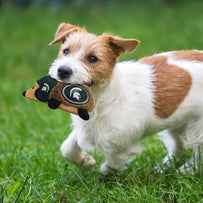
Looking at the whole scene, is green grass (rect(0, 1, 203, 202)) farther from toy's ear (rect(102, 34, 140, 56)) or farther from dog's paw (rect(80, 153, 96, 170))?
toy's ear (rect(102, 34, 140, 56))

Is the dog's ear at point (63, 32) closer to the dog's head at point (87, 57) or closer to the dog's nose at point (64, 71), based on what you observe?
the dog's head at point (87, 57)

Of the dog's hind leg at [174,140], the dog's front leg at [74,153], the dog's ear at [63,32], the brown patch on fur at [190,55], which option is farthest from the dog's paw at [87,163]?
the brown patch on fur at [190,55]

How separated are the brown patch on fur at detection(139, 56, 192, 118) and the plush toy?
0.83 metres

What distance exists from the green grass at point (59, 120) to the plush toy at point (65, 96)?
700mm

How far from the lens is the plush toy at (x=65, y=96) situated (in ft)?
9.25

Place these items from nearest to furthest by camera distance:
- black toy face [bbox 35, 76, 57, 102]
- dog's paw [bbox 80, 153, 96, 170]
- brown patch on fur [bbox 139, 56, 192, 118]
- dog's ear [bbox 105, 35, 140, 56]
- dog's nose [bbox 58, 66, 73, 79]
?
dog's nose [bbox 58, 66, 73, 79] → black toy face [bbox 35, 76, 57, 102] → dog's ear [bbox 105, 35, 140, 56] → brown patch on fur [bbox 139, 56, 192, 118] → dog's paw [bbox 80, 153, 96, 170]

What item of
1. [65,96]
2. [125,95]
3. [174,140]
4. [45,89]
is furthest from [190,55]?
[45,89]

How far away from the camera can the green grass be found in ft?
10.0

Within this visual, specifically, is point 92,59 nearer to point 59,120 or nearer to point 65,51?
point 65,51

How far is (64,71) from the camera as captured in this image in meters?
2.74

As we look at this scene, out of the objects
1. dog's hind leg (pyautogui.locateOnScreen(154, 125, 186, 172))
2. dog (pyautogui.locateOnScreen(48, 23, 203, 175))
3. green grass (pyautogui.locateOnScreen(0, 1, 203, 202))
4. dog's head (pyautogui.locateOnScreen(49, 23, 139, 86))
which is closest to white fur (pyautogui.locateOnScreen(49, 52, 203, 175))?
dog (pyautogui.locateOnScreen(48, 23, 203, 175))

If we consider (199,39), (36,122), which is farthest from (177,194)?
(199,39)

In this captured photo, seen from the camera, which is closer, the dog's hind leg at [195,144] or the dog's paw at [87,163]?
the dog's hind leg at [195,144]

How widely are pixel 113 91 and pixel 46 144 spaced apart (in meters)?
1.59
